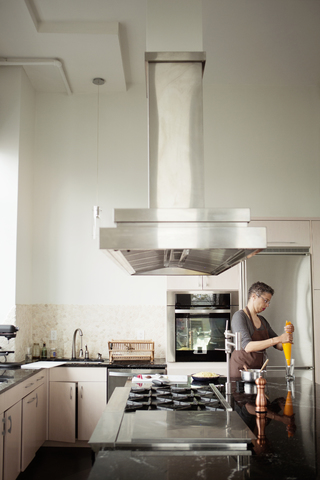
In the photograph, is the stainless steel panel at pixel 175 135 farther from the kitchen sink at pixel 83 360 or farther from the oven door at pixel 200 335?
the kitchen sink at pixel 83 360

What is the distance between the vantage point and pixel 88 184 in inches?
206

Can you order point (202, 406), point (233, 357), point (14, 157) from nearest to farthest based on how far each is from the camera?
point (202, 406)
point (233, 357)
point (14, 157)

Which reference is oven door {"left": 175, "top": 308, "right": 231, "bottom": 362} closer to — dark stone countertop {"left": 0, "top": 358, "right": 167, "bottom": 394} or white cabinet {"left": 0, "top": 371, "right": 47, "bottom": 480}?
dark stone countertop {"left": 0, "top": 358, "right": 167, "bottom": 394}

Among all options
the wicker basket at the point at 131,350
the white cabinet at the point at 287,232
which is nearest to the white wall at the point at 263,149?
the white cabinet at the point at 287,232

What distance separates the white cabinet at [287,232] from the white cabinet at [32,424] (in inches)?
107

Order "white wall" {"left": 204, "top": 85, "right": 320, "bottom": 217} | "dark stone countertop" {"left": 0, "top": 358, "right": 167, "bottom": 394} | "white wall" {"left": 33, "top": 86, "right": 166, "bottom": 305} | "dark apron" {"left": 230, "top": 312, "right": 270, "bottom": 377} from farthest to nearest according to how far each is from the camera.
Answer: "white wall" {"left": 204, "top": 85, "right": 320, "bottom": 217}, "white wall" {"left": 33, "top": 86, "right": 166, "bottom": 305}, "dark stone countertop" {"left": 0, "top": 358, "right": 167, "bottom": 394}, "dark apron" {"left": 230, "top": 312, "right": 270, "bottom": 377}

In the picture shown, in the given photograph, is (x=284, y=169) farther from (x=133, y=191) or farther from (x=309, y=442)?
(x=309, y=442)

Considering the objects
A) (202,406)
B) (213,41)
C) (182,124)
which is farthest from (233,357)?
(213,41)

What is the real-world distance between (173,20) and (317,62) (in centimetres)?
277

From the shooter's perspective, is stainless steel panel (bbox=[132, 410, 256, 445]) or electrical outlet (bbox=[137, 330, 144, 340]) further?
electrical outlet (bbox=[137, 330, 144, 340])

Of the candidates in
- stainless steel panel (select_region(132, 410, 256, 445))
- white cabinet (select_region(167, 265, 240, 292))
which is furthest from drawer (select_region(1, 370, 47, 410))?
white cabinet (select_region(167, 265, 240, 292))

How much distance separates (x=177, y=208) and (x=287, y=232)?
9.47 feet

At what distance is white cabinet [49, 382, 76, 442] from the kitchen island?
2.58 m

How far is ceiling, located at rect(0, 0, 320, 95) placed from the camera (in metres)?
3.92
